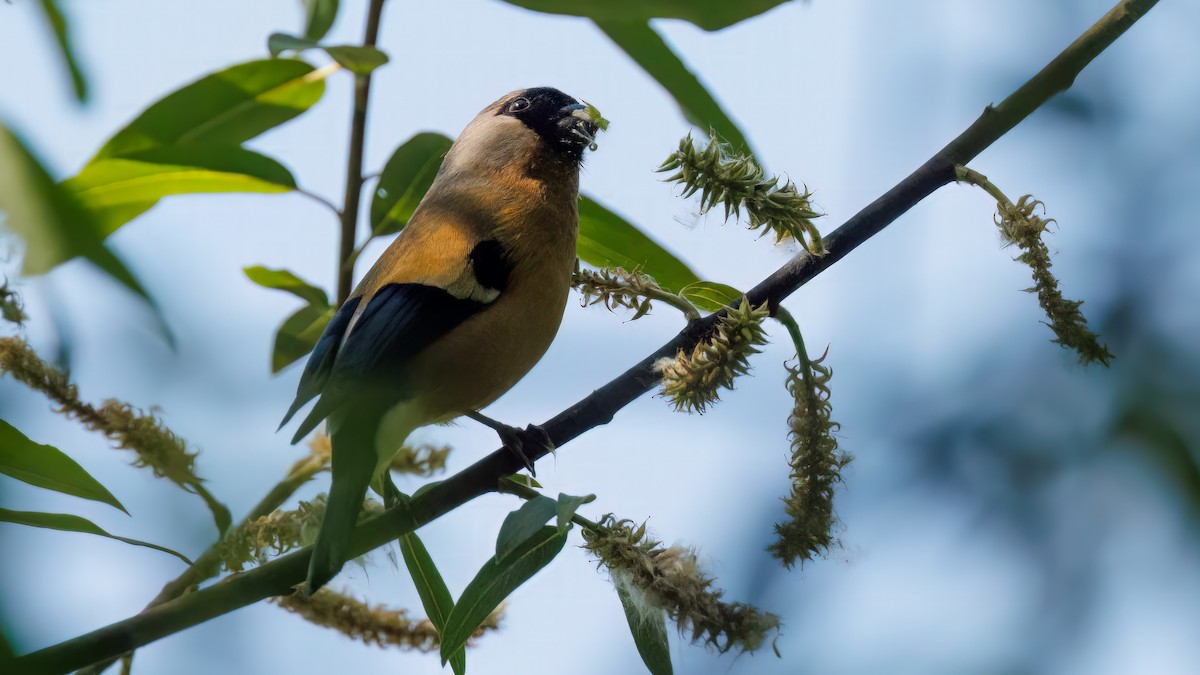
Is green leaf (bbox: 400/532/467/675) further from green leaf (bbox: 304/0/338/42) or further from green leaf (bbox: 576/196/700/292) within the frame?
green leaf (bbox: 304/0/338/42)

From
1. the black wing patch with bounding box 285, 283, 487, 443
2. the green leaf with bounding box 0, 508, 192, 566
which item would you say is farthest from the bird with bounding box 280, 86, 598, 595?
the green leaf with bounding box 0, 508, 192, 566

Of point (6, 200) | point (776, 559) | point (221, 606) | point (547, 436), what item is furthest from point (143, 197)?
point (776, 559)

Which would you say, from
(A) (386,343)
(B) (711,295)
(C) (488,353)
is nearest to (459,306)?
(C) (488,353)

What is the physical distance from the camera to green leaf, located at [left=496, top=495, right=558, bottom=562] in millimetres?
1354

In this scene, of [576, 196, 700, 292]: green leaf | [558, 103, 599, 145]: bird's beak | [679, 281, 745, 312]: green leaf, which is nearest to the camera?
[679, 281, 745, 312]: green leaf

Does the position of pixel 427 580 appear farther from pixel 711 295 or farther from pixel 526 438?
pixel 711 295

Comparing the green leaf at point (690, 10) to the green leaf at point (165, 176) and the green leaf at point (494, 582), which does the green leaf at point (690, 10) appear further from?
the green leaf at point (165, 176)

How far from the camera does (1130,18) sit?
1.25 metres

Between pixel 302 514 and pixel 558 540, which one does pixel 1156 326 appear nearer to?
pixel 558 540

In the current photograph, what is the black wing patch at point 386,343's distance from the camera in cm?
173

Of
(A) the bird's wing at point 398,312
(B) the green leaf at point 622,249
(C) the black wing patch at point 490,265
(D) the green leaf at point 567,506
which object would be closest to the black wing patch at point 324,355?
(A) the bird's wing at point 398,312

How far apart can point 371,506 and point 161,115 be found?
0.83 m

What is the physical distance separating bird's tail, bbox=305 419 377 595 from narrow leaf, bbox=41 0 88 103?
0.67m

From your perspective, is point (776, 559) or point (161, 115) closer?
point (776, 559)
